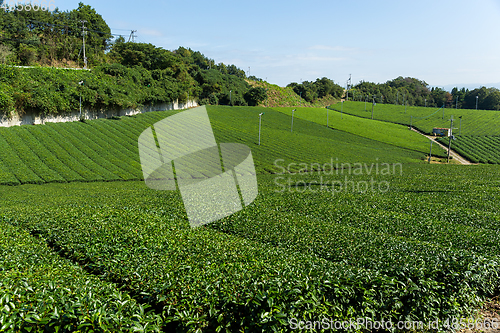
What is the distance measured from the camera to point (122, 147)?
44812 mm

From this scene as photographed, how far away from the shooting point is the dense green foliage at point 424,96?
5423 inches

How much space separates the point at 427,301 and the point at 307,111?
95943 millimetres

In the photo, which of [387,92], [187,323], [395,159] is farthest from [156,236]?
[387,92]

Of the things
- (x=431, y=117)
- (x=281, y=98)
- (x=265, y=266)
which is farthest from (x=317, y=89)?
(x=265, y=266)

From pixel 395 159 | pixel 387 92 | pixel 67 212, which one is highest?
pixel 387 92

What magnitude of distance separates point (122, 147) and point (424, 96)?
164746 mm

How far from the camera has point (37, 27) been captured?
76562 mm

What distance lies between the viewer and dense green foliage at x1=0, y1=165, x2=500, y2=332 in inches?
228

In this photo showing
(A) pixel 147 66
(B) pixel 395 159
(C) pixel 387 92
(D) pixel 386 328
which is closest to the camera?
(D) pixel 386 328

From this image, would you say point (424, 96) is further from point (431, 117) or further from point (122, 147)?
point (122, 147)

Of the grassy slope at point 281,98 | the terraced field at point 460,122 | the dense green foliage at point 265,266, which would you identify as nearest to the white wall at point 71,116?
the dense green foliage at point 265,266

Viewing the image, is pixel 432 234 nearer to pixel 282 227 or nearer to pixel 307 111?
pixel 282 227

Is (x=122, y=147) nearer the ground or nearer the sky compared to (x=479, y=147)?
nearer the sky

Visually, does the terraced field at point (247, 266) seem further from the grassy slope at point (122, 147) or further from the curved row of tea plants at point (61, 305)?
the grassy slope at point (122, 147)
